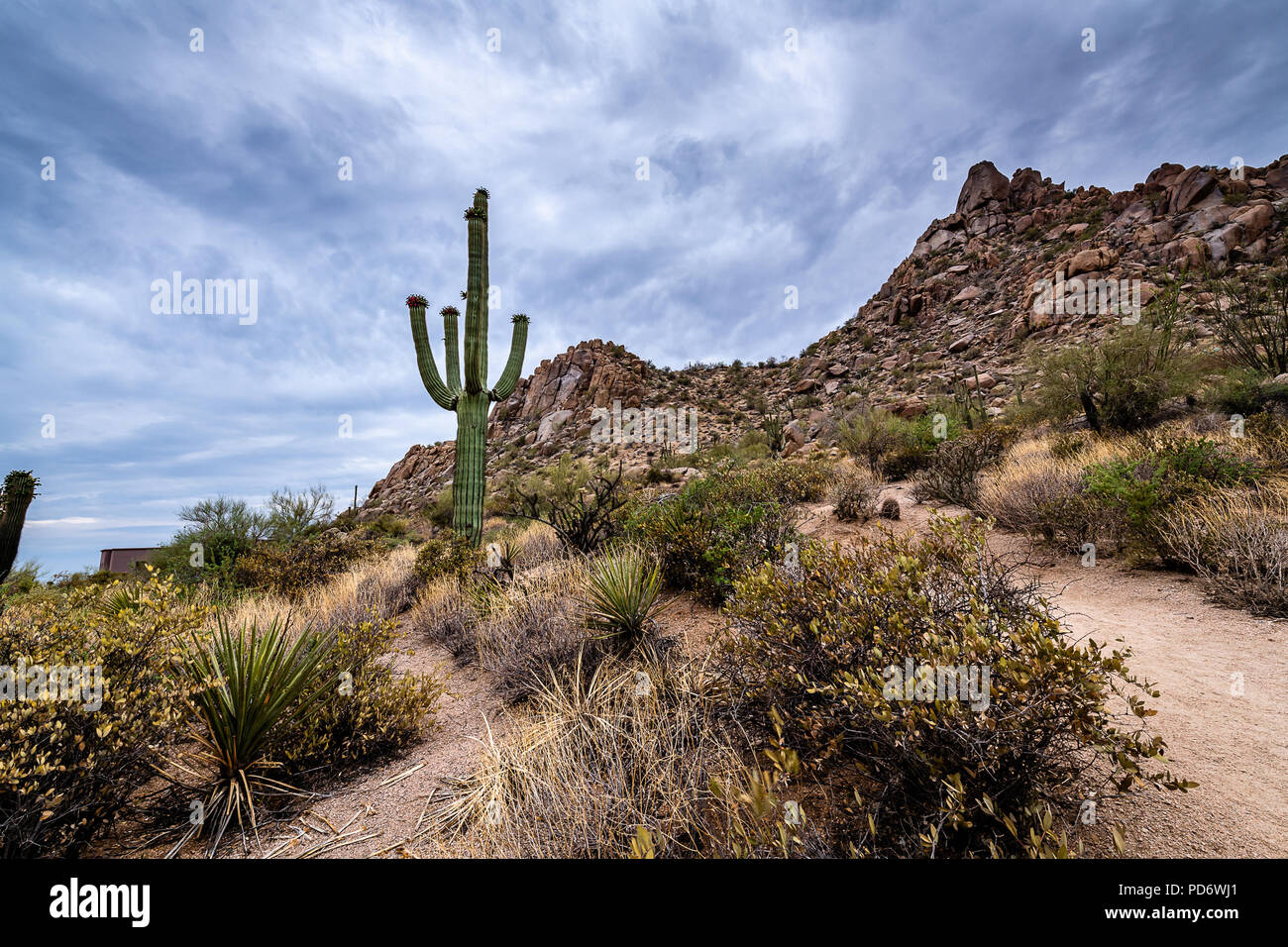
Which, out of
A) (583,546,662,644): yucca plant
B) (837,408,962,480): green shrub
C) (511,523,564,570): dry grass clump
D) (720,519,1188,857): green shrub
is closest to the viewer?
(720,519,1188,857): green shrub

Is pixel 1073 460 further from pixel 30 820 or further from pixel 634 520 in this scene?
pixel 30 820

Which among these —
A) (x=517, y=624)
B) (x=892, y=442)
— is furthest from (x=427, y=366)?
(x=892, y=442)

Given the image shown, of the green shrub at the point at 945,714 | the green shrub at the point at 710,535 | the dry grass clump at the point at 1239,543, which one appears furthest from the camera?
the green shrub at the point at 710,535

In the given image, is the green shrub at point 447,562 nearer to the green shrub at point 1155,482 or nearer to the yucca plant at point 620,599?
the yucca plant at point 620,599

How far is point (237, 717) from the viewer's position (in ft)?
9.45

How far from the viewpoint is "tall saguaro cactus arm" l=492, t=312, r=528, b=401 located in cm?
1035

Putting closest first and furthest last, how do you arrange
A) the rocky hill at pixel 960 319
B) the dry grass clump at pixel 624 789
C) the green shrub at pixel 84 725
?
the dry grass clump at pixel 624 789, the green shrub at pixel 84 725, the rocky hill at pixel 960 319

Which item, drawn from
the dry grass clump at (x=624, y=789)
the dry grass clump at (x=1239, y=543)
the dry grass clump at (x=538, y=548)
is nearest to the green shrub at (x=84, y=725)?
the dry grass clump at (x=624, y=789)

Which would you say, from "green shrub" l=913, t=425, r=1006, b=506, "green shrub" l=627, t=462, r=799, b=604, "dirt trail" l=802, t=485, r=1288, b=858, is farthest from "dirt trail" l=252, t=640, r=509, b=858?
"green shrub" l=913, t=425, r=1006, b=506

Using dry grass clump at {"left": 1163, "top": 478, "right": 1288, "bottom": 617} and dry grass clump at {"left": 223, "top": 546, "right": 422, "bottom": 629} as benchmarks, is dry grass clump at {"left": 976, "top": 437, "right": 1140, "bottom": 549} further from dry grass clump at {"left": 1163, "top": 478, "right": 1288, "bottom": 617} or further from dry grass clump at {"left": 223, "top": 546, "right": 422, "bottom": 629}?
dry grass clump at {"left": 223, "top": 546, "right": 422, "bottom": 629}

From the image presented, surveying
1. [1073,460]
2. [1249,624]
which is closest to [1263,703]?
[1249,624]

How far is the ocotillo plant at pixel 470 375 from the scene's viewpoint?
9.41 m

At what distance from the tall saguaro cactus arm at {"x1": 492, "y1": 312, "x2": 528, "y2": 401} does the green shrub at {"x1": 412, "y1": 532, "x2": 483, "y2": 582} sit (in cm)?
358
